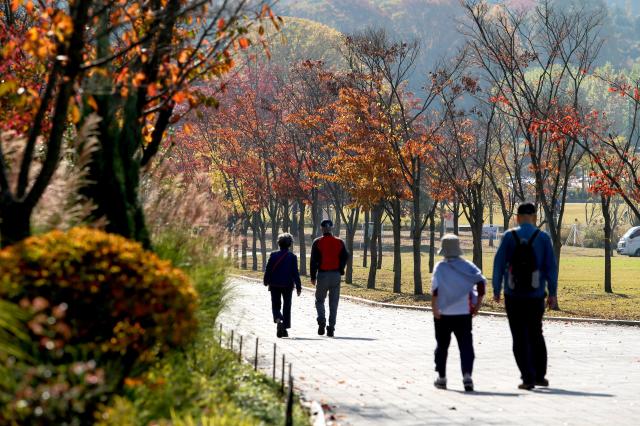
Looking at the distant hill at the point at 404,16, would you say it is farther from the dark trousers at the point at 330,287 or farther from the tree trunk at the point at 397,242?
the dark trousers at the point at 330,287

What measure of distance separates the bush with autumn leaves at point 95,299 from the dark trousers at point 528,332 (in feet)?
19.4

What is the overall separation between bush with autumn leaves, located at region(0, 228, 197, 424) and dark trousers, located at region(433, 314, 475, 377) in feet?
18.4

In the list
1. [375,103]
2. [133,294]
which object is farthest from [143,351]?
[375,103]

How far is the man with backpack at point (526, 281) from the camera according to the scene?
40.4ft

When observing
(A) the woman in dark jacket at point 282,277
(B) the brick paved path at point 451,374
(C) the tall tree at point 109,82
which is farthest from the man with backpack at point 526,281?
(A) the woman in dark jacket at point 282,277

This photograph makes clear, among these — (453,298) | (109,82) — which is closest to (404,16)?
(453,298)

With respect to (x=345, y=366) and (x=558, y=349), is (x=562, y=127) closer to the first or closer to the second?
(x=558, y=349)

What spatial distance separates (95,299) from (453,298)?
6251 mm

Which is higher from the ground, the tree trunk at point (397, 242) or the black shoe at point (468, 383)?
the tree trunk at point (397, 242)

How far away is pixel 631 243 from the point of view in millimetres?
76812

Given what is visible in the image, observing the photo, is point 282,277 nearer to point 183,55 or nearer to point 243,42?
point 243,42

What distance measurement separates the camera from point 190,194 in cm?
1157

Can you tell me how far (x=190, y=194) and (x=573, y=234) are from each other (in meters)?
78.3

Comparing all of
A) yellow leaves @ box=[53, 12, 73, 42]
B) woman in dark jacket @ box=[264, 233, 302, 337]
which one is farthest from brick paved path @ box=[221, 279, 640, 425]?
yellow leaves @ box=[53, 12, 73, 42]
